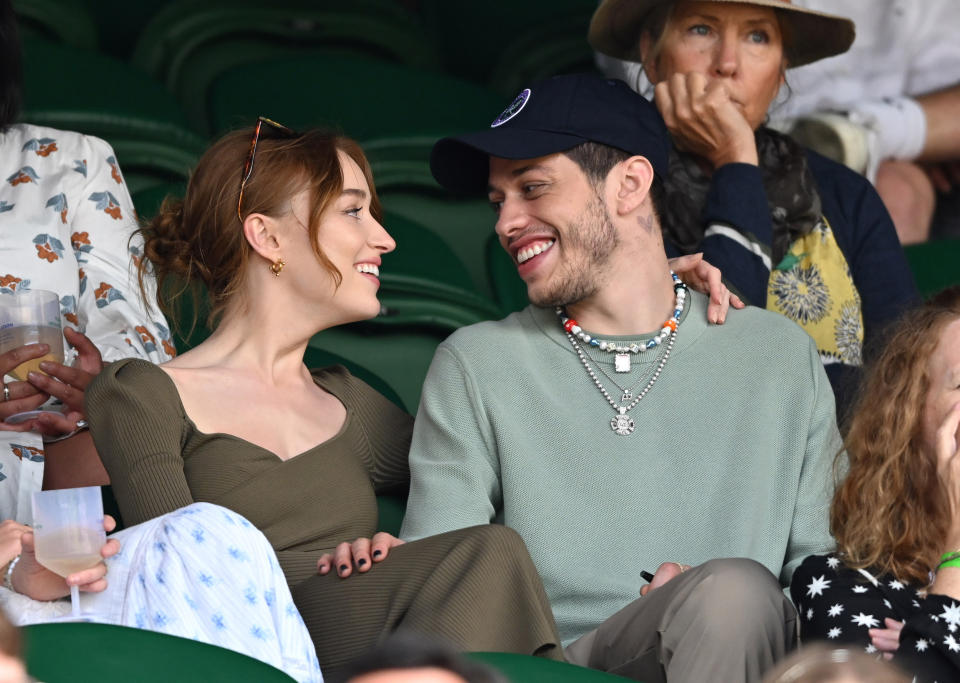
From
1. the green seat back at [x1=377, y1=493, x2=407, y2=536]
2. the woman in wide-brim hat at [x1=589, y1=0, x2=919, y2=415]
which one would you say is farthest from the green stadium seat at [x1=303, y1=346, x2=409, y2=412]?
the woman in wide-brim hat at [x1=589, y1=0, x2=919, y2=415]

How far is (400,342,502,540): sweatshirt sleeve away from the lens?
5.78ft

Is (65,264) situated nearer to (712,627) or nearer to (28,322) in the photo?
(28,322)

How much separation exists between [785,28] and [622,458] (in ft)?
→ 3.11

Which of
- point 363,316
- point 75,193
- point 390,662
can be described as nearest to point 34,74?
point 75,193

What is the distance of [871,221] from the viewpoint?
7.86 ft

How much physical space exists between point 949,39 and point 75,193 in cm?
216

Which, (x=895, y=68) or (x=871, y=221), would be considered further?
(x=895, y=68)

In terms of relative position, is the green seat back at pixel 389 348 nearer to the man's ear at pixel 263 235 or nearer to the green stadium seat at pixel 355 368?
the green stadium seat at pixel 355 368

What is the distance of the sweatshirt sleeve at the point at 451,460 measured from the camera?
1.76 m

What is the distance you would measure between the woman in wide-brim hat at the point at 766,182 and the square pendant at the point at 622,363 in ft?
1.24

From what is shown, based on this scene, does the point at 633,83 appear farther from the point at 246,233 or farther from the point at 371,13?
the point at 246,233

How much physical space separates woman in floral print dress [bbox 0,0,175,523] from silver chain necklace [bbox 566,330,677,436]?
628 mm

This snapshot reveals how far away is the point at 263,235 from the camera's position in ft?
6.27

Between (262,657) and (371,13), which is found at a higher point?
(371,13)
